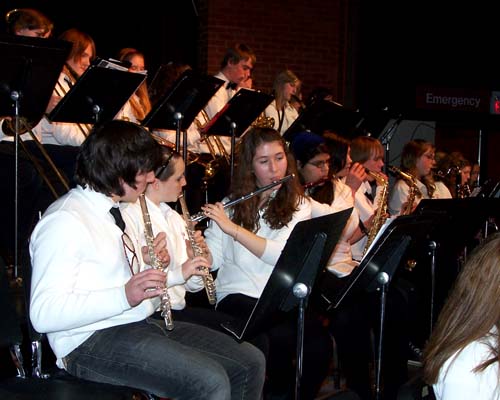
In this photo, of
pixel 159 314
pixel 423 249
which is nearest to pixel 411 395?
pixel 159 314

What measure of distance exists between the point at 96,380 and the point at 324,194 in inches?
91.6

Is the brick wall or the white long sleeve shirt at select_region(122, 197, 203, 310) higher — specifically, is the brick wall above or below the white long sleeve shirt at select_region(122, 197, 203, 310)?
above

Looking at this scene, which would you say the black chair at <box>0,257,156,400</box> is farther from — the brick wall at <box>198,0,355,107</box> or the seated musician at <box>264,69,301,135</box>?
the brick wall at <box>198,0,355,107</box>

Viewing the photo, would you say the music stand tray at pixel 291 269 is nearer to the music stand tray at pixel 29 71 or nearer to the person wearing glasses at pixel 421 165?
the music stand tray at pixel 29 71

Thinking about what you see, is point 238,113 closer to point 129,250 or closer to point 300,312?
point 300,312

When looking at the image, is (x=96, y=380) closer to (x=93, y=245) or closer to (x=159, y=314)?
(x=93, y=245)

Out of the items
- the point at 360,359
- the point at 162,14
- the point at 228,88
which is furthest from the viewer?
the point at 162,14

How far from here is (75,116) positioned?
4.57 metres

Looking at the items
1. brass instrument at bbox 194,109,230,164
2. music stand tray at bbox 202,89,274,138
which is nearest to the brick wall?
brass instrument at bbox 194,109,230,164

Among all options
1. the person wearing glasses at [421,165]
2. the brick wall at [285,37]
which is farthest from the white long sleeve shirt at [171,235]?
the brick wall at [285,37]

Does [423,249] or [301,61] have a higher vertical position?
[301,61]

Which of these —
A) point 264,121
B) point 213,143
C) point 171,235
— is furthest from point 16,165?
point 264,121

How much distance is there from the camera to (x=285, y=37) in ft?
29.8

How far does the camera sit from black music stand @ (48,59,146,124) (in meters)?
4.40
